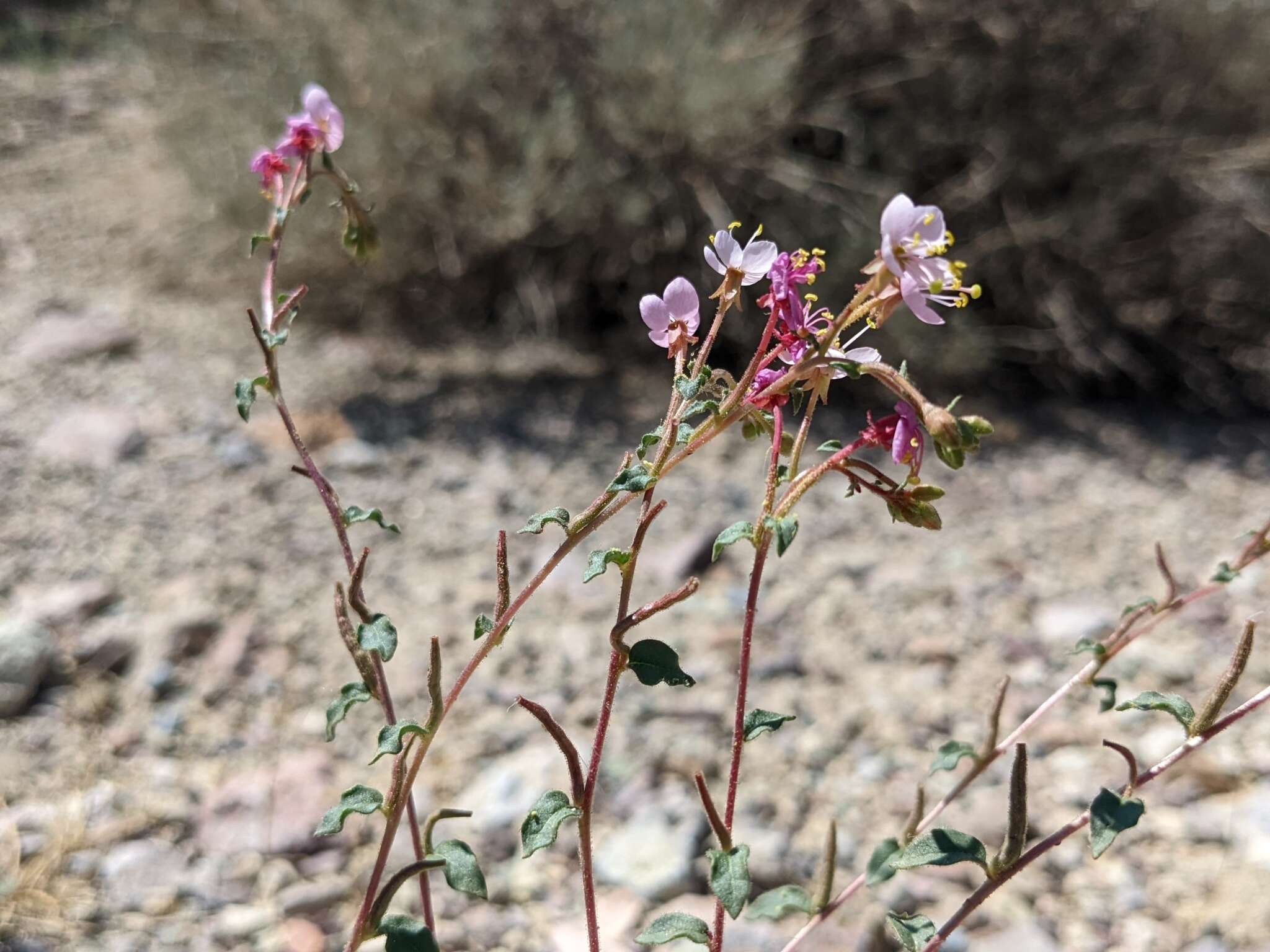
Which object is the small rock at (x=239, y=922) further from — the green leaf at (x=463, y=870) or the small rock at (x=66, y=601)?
the small rock at (x=66, y=601)

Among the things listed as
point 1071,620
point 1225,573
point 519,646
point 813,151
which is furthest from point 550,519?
point 813,151

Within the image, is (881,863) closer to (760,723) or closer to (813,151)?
(760,723)

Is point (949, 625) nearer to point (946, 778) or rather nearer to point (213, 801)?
point (946, 778)

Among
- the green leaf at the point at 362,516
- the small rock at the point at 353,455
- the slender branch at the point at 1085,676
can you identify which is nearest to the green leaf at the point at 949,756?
the slender branch at the point at 1085,676

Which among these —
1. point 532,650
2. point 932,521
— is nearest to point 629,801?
point 532,650

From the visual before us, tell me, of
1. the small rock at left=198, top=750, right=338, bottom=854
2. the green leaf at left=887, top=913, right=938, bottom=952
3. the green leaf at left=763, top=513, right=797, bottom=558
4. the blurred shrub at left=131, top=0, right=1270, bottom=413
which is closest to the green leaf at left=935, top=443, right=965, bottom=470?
the green leaf at left=763, top=513, right=797, bottom=558
